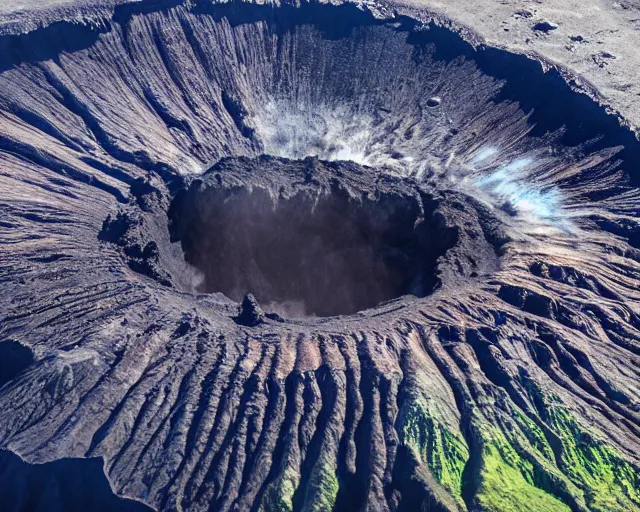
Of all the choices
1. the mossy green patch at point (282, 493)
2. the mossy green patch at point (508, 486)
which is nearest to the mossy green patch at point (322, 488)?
the mossy green patch at point (282, 493)

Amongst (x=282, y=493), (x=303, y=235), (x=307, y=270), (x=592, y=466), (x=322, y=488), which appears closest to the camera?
(x=282, y=493)

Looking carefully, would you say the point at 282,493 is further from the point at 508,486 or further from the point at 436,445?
the point at 508,486

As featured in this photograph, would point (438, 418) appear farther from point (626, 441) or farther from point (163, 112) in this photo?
point (163, 112)

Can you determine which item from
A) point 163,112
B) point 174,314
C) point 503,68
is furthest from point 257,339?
point 503,68

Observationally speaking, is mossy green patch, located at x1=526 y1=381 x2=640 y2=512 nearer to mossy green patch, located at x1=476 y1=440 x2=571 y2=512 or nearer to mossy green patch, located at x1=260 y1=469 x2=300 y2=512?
mossy green patch, located at x1=476 y1=440 x2=571 y2=512

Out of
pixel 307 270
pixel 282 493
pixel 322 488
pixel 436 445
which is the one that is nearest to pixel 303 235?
pixel 307 270

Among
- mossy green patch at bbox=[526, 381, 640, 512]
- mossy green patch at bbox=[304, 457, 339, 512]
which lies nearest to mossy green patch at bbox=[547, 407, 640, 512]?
mossy green patch at bbox=[526, 381, 640, 512]
